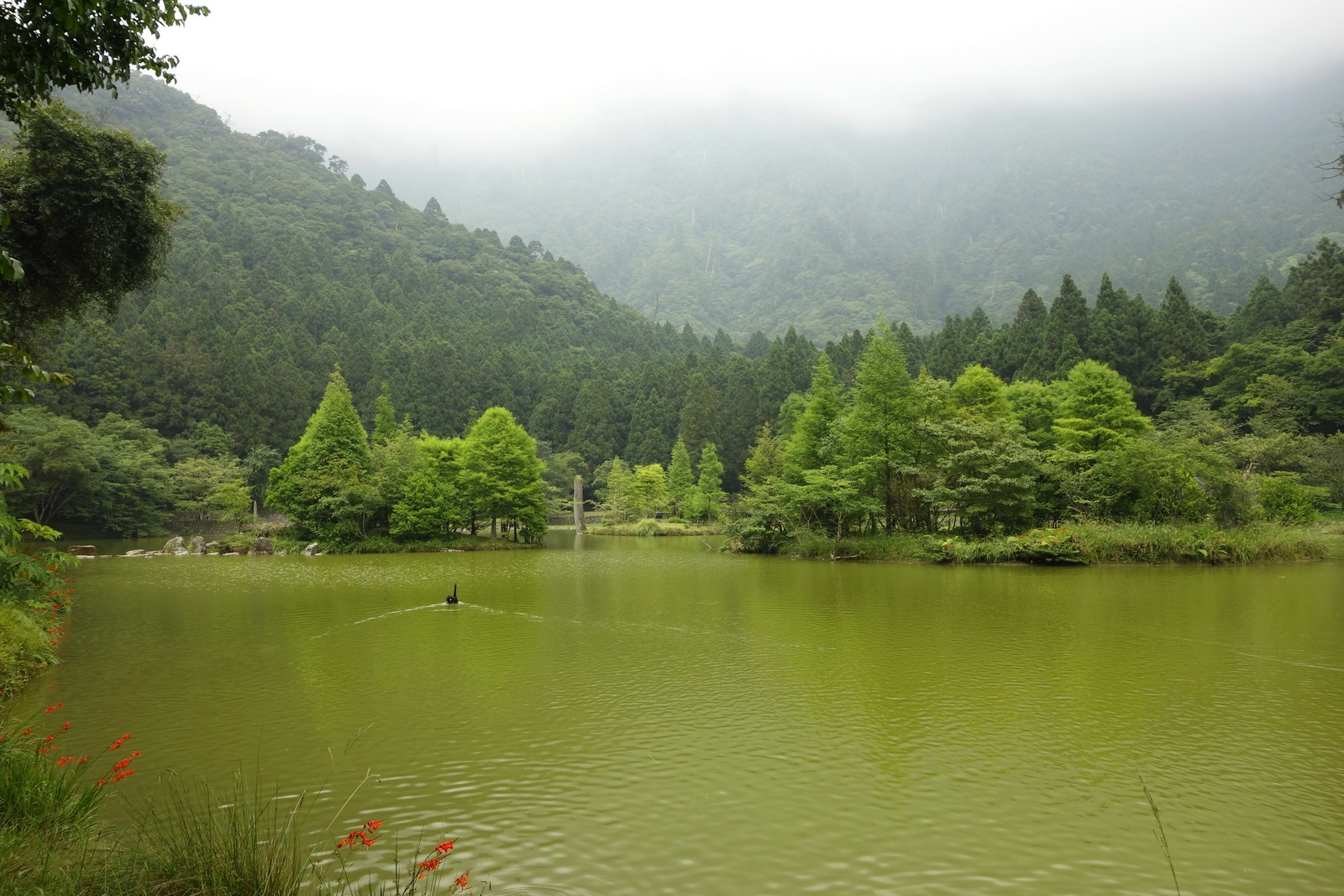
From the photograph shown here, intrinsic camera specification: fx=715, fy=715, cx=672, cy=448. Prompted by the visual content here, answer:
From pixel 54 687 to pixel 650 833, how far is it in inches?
313

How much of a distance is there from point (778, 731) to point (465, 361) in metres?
66.5

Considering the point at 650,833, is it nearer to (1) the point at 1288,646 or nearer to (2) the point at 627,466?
(1) the point at 1288,646

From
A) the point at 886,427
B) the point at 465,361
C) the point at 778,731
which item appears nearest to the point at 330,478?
the point at 886,427

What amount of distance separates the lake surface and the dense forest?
7855mm

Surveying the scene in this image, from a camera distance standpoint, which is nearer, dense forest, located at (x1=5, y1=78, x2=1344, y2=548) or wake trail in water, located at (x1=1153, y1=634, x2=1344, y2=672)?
wake trail in water, located at (x1=1153, y1=634, x2=1344, y2=672)

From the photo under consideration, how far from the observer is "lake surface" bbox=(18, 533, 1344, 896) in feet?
14.7

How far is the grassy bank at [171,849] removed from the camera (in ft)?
10.6

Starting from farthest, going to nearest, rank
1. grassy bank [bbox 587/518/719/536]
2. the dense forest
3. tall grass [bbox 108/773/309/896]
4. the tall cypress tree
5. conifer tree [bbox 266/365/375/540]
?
1. grassy bank [bbox 587/518/719/536]
2. the tall cypress tree
3. the dense forest
4. conifer tree [bbox 266/365/375/540]
5. tall grass [bbox 108/773/309/896]

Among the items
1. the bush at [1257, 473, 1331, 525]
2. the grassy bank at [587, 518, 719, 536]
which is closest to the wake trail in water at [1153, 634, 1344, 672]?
the bush at [1257, 473, 1331, 525]

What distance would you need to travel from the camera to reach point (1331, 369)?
114ft

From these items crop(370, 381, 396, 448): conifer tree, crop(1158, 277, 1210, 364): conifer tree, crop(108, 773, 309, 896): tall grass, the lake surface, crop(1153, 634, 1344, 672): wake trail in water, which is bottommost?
the lake surface

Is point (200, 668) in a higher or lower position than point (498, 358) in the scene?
lower

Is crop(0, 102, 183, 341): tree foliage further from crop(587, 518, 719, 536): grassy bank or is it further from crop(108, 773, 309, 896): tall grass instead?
crop(587, 518, 719, 536): grassy bank

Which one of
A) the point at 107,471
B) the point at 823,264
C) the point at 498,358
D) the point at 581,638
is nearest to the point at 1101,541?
the point at 581,638
